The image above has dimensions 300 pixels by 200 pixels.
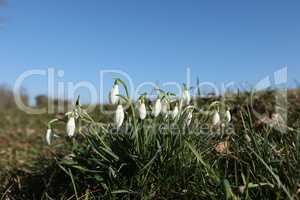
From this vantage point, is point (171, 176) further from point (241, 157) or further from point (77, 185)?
point (77, 185)

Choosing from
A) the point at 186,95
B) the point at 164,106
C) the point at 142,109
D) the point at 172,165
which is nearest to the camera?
the point at 172,165

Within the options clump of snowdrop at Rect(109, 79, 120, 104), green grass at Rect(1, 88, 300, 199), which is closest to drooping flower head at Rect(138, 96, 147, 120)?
green grass at Rect(1, 88, 300, 199)

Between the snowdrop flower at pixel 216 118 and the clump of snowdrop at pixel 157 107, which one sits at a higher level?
the clump of snowdrop at pixel 157 107

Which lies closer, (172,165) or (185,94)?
A: (172,165)

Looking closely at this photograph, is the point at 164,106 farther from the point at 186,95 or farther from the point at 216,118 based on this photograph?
the point at 216,118

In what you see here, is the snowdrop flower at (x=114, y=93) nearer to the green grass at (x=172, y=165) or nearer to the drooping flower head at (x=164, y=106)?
the green grass at (x=172, y=165)

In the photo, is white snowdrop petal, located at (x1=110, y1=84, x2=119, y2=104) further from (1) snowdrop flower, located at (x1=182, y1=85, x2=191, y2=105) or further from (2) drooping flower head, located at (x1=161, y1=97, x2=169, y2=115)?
(1) snowdrop flower, located at (x1=182, y1=85, x2=191, y2=105)

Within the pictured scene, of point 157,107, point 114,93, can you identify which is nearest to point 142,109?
point 157,107

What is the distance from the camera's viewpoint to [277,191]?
109 inches

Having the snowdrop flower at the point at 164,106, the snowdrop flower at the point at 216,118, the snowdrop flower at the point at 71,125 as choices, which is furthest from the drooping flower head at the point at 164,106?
the snowdrop flower at the point at 71,125

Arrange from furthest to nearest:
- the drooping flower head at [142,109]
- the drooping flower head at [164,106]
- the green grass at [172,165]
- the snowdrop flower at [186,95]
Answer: the snowdrop flower at [186,95]
the drooping flower head at [164,106]
the drooping flower head at [142,109]
the green grass at [172,165]

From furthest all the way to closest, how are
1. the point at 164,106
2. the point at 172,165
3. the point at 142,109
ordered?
the point at 164,106 → the point at 142,109 → the point at 172,165

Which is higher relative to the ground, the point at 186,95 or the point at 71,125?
the point at 186,95

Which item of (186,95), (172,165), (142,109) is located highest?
(186,95)
